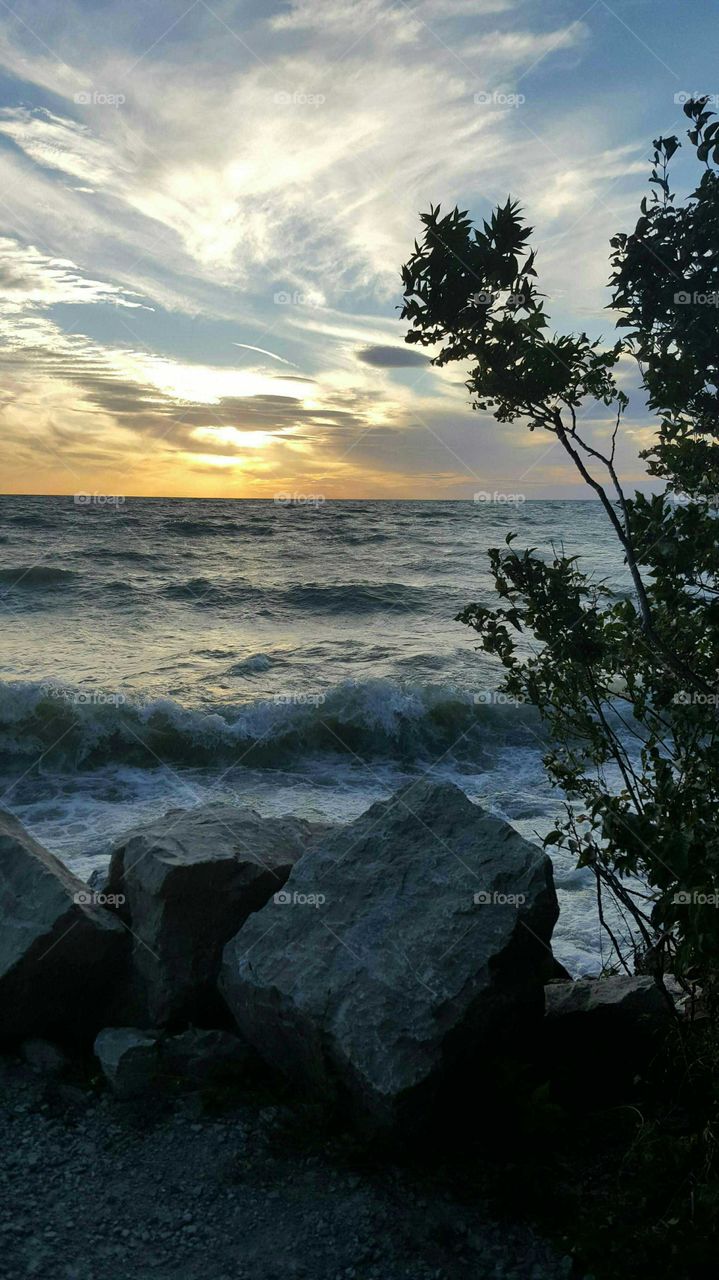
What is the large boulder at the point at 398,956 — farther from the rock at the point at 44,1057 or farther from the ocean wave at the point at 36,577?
the ocean wave at the point at 36,577

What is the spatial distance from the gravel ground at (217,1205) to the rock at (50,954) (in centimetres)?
47

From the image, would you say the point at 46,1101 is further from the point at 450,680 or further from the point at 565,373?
the point at 450,680

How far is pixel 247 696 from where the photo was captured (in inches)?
592

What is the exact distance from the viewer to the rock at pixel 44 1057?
4508mm

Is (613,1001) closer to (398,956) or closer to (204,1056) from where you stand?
(398,956)

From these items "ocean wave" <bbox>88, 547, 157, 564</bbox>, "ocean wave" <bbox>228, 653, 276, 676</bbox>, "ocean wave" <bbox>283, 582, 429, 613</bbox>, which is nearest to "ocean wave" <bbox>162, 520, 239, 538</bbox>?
"ocean wave" <bbox>88, 547, 157, 564</bbox>

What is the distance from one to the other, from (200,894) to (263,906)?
0.38 meters

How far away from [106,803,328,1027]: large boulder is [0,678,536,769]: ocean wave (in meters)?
7.37

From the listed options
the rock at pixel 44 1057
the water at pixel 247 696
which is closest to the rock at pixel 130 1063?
the rock at pixel 44 1057

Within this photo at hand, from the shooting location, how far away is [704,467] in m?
4.46

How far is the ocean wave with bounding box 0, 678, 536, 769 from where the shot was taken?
12797 mm

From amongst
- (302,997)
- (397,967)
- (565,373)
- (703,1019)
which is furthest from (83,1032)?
(565,373)

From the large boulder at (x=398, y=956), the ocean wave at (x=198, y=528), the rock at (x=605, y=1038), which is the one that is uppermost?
the ocean wave at (x=198, y=528)

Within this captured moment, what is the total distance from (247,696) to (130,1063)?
1077cm
